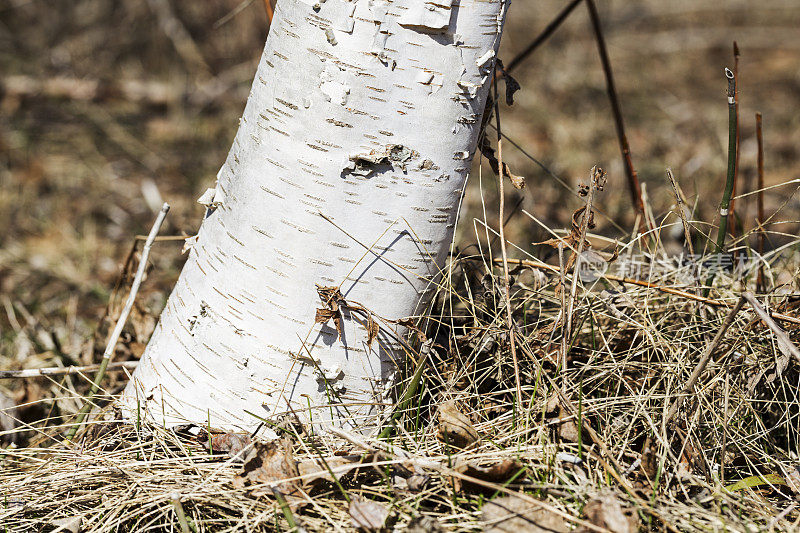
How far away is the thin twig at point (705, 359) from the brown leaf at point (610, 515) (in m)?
0.26

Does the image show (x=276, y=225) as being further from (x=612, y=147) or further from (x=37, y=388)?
(x=612, y=147)

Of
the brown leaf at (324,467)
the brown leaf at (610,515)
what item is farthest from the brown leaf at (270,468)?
the brown leaf at (610,515)

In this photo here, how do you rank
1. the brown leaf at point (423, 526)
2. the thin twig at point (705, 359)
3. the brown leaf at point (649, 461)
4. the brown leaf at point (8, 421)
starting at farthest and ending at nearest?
the brown leaf at point (8, 421) < the brown leaf at point (649, 461) < the thin twig at point (705, 359) < the brown leaf at point (423, 526)

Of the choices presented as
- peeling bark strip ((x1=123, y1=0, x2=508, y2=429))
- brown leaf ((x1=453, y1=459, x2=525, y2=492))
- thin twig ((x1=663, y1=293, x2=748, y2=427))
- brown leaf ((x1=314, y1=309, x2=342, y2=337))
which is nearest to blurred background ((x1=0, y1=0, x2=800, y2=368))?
peeling bark strip ((x1=123, y1=0, x2=508, y2=429))

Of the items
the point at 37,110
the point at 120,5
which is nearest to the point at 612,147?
the point at 37,110

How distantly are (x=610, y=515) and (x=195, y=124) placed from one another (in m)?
4.27

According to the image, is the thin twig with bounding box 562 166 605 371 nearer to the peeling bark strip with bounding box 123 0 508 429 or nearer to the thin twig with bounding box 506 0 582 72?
the peeling bark strip with bounding box 123 0 508 429

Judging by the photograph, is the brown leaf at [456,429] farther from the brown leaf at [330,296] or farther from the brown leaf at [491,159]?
the brown leaf at [491,159]

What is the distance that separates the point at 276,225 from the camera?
1.40 metres

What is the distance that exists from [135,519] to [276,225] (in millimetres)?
724

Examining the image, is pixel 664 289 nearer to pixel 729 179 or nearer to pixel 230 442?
pixel 729 179

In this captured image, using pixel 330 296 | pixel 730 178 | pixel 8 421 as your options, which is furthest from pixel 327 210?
pixel 8 421

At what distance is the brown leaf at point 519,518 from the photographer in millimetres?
1210

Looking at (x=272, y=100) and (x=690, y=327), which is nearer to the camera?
(x=272, y=100)
